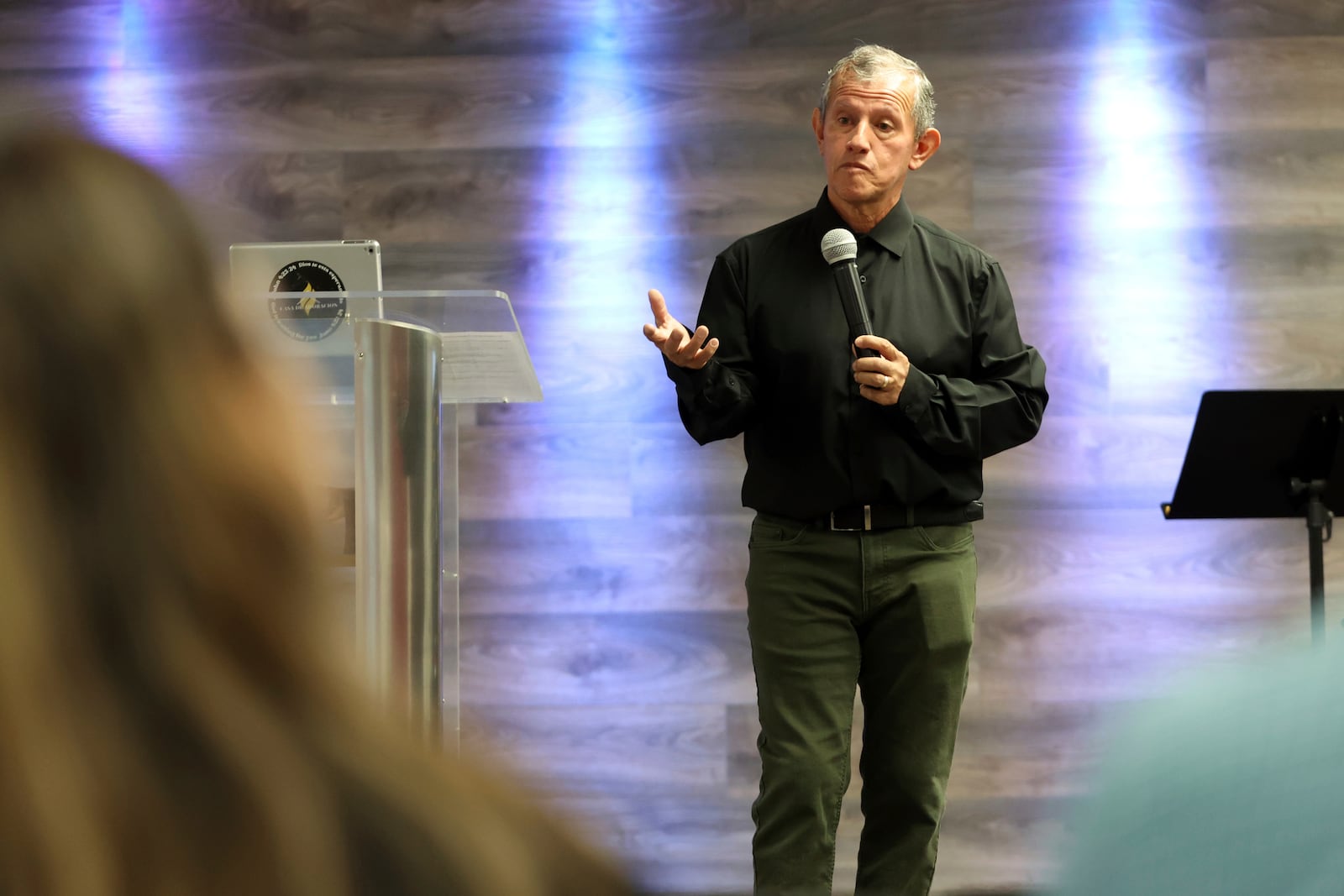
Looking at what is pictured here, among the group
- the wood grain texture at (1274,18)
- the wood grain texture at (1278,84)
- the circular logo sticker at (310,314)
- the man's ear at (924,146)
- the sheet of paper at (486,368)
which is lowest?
the sheet of paper at (486,368)

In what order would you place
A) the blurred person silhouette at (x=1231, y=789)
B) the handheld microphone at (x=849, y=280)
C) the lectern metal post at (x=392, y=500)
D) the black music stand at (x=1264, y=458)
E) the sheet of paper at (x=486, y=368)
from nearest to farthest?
1. the blurred person silhouette at (x=1231, y=789)
2. the lectern metal post at (x=392, y=500)
3. the sheet of paper at (x=486, y=368)
4. the handheld microphone at (x=849, y=280)
5. the black music stand at (x=1264, y=458)

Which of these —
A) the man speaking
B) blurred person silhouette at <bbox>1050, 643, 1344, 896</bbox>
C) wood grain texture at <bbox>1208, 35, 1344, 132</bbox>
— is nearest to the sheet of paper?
the man speaking

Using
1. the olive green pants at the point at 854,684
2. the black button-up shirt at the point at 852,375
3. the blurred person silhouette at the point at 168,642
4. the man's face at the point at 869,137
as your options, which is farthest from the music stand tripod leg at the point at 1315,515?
the blurred person silhouette at the point at 168,642

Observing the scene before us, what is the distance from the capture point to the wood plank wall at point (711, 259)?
A: 355 cm

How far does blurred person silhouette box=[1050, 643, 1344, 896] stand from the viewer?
1.36ft

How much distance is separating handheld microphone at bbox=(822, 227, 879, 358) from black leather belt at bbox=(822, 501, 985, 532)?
30 centimetres

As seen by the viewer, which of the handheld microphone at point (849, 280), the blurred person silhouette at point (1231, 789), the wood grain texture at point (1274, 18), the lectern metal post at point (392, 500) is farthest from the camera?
the wood grain texture at point (1274, 18)

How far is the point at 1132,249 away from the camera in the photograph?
Answer: 3.59 metres

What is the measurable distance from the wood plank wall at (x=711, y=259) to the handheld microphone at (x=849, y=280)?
1142mm

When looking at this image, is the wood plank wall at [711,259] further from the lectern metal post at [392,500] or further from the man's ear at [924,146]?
the lectern metal post at [392,500]

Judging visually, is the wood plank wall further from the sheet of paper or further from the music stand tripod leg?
the sheet of paper

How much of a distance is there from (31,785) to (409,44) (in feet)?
11.4

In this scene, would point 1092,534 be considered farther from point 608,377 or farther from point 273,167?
point 273,167

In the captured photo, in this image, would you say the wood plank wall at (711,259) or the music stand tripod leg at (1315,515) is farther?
the wood plank wall at (711,259)
